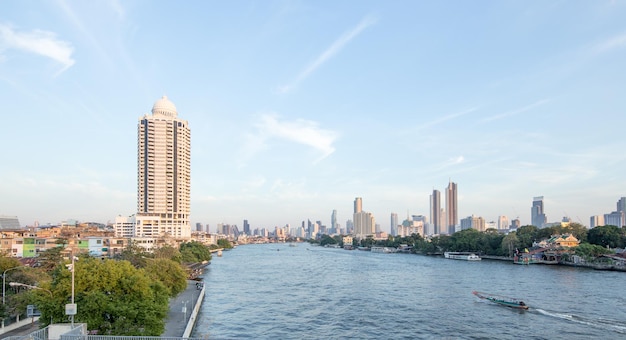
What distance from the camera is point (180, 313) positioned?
1713 inches

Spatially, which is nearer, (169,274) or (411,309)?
(169,274)

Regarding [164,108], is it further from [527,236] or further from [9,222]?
[527,236]

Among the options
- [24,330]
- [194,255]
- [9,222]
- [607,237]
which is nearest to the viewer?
[24,330]

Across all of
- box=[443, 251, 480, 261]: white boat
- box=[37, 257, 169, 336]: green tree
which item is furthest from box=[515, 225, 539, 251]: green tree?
box=[37, 257, 169, 336]: green tree

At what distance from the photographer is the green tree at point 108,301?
2794 centimetres

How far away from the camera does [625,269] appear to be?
307 ft

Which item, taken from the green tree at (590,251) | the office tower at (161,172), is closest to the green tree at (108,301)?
the green tree at (590,251)

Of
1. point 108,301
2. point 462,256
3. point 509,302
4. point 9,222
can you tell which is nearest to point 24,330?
point 108,301

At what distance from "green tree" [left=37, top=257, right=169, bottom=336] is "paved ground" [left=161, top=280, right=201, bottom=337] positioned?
4.67m

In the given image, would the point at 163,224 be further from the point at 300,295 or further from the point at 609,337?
the point at 609,337

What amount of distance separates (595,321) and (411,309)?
18048 mm

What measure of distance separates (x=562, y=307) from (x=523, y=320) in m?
9.15

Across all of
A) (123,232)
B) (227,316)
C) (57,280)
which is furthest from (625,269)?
(123,232)

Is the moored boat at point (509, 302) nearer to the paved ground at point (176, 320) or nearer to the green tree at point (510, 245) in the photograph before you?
the paved ground at point (176, 320)
